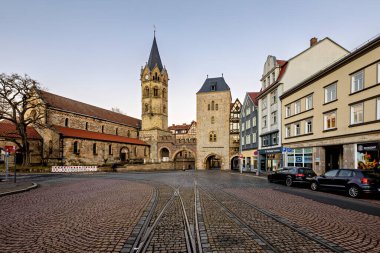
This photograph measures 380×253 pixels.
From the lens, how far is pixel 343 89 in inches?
781

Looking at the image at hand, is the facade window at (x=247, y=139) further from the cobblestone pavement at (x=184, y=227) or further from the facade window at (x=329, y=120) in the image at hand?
the cobblestone pavement at (x=184, y=227)

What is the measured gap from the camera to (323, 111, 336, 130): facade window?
21.0 metres

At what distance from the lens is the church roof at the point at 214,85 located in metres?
53.8

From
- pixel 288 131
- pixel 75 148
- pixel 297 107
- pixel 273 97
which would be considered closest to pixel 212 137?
pixel 273 97

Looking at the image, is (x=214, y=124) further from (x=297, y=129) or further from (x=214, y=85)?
(x=297, y=129)

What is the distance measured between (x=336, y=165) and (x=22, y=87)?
3937cm

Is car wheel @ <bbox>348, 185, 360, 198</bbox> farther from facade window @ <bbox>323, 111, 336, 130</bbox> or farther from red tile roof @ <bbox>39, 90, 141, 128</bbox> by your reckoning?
red tile roof @ <bbox>39, 90, 141, 128</bbox>

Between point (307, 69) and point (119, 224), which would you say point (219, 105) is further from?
point (119, 224)

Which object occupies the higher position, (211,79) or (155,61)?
(155,61)

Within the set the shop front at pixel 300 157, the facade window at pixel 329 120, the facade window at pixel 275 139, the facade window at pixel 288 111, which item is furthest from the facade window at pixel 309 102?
the facade window at pixel 275 139

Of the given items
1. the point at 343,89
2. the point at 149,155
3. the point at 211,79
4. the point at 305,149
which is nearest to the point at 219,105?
the point at 211,79

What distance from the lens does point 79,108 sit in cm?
5078

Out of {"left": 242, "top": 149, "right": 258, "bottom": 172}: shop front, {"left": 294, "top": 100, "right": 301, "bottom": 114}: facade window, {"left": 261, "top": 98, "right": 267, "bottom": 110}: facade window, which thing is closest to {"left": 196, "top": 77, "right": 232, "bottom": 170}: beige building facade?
{"left": 242, "top": 149, "right": 258, "bottom": 172}: shop front

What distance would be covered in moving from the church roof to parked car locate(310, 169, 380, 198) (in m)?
40.5
